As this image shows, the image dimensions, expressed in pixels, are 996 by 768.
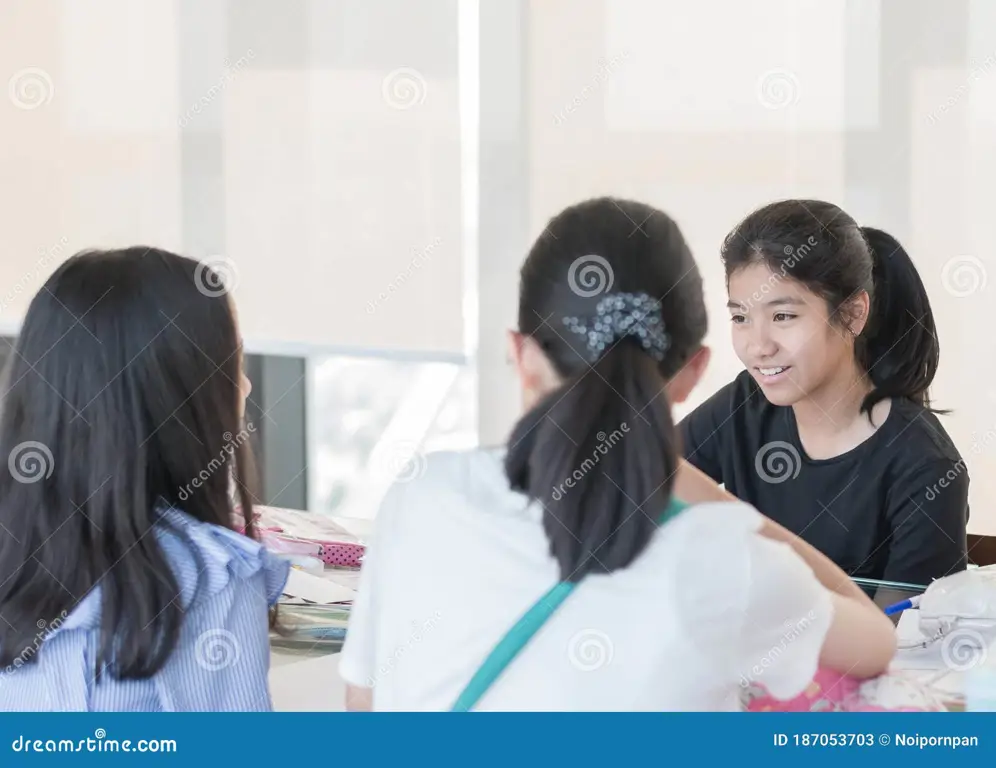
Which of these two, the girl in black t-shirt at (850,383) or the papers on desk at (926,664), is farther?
the girl in black t-shirt at (850,383)

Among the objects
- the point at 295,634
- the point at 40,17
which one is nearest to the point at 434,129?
the point at 40,17

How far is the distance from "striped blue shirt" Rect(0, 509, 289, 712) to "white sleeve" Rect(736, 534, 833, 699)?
453mm

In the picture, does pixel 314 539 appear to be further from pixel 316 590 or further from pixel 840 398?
pixel 840 398

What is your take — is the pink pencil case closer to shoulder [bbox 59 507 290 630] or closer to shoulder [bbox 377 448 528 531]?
shoulder [bbox 59 507 290 630]

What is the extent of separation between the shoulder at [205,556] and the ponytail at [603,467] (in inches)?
12.2

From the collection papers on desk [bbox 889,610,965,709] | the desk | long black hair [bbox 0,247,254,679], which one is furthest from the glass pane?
long black hair [bbox 0,247,254,679]

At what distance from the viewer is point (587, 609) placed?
921 mm

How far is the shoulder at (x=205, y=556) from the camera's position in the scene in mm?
1104

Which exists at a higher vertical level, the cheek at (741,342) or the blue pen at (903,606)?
the cheek at (741,342)

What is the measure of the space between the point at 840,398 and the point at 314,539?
814mm

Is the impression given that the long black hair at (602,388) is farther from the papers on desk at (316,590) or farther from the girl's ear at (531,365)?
the papers on desk at (316,590)

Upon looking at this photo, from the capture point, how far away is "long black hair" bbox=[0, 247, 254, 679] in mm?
1081

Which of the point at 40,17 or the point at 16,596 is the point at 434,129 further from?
the point at 16,596

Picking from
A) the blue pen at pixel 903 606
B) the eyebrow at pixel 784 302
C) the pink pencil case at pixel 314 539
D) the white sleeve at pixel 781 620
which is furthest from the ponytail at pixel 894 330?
the white sleeve at pixel 781 620
